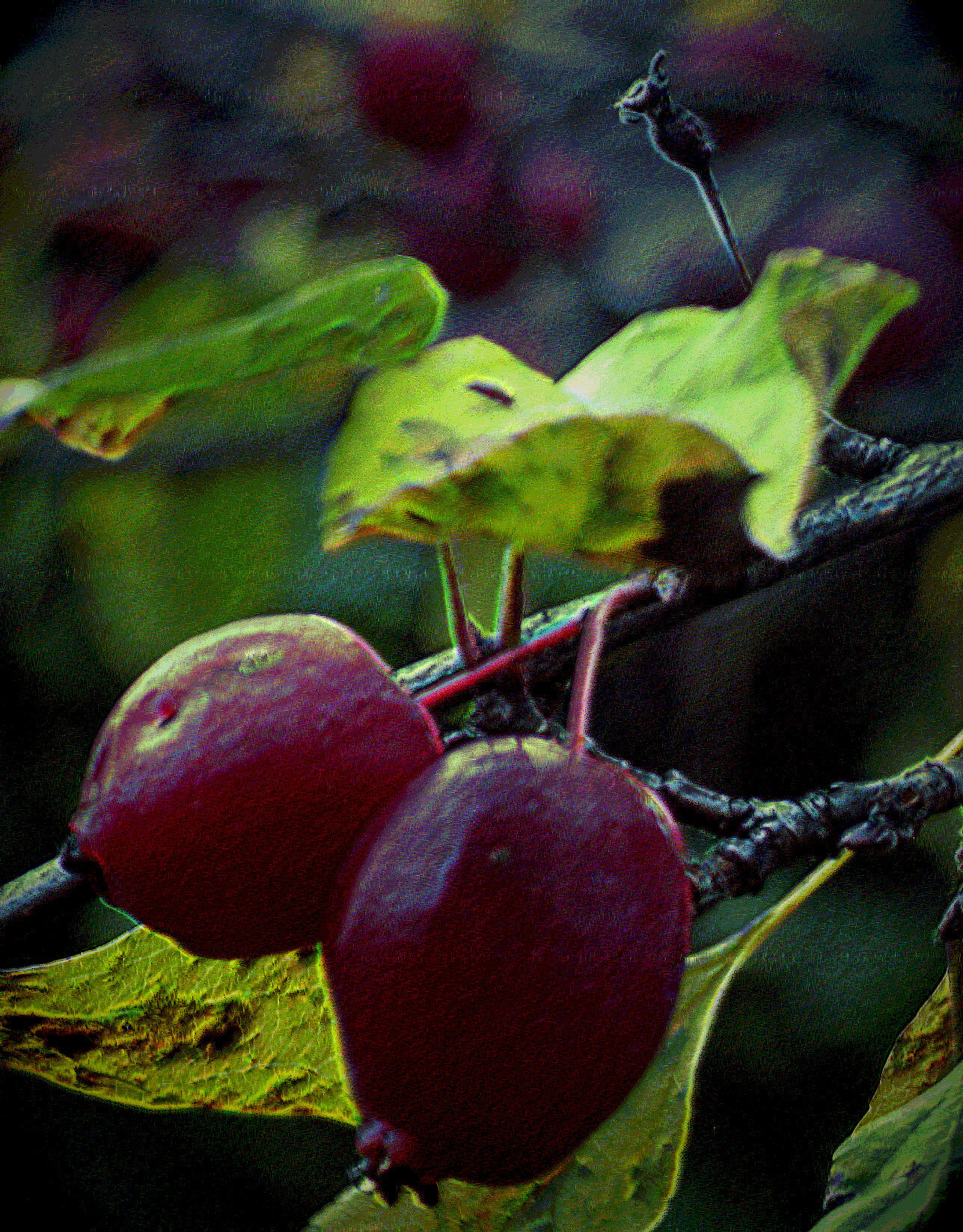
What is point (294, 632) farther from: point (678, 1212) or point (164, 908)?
point (678, 1212)

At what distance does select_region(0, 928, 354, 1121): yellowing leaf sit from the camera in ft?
1.35

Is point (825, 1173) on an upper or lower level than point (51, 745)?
lower

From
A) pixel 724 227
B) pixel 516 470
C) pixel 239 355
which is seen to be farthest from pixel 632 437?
pixel 724 227

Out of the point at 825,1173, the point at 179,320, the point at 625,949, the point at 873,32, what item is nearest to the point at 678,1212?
the point at 825,1173

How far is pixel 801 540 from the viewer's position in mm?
465

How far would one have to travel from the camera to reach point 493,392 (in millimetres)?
337

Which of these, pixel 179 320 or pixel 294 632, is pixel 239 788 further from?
pixel 179 320

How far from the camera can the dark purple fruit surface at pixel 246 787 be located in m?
0.28

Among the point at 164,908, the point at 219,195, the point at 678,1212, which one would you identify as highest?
the point at 219,195

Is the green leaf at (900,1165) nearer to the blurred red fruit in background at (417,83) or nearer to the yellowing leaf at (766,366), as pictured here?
the yellowing leaf at (766,366)

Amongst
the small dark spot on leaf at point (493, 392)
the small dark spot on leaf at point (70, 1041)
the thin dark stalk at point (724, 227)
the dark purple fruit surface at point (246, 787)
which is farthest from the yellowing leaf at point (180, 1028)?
the thin dark stalk at point (724, 227)

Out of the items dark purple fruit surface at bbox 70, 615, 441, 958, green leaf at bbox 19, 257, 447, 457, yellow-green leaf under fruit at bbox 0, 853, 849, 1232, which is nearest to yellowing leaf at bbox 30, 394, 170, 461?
green leaf at bbox 19, 257, 447, 457

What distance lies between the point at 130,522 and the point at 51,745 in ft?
0.39

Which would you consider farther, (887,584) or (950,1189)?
(887,584)
